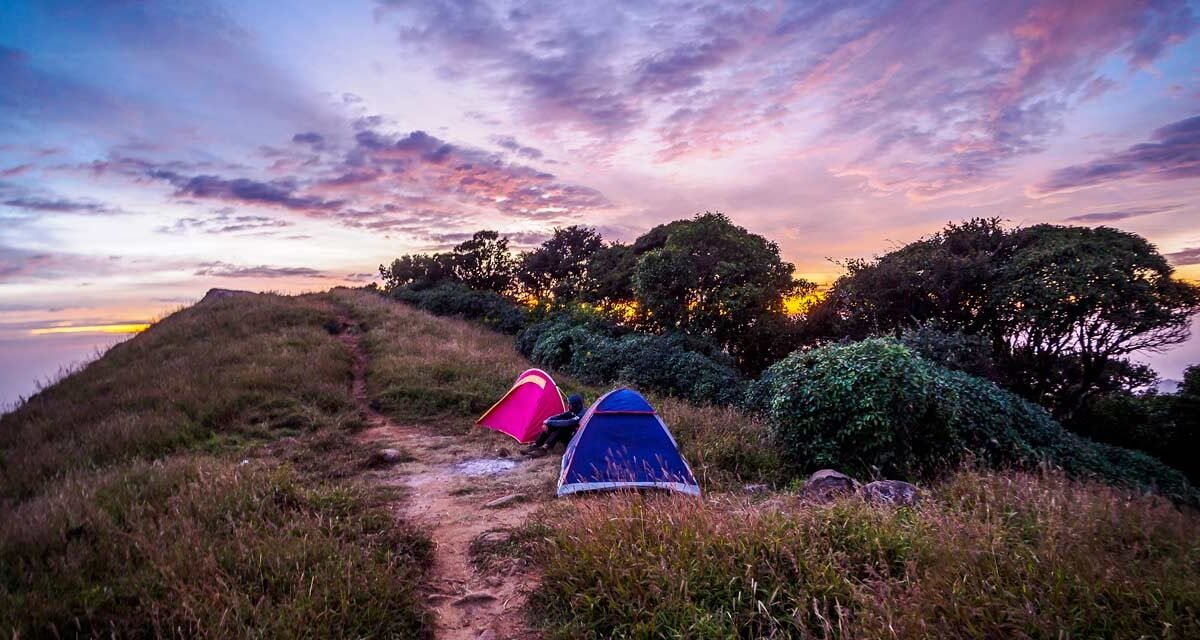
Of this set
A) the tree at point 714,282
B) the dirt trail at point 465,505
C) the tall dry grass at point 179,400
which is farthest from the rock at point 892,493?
the tree at point 714,282

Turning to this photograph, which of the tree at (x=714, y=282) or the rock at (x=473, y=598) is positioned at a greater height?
the tree at (x=714, y=282)

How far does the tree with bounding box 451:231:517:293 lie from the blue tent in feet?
103

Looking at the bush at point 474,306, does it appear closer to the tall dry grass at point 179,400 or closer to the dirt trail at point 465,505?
the tall dry grass at point 179,400

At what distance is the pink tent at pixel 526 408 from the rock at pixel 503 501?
3260 millimetres

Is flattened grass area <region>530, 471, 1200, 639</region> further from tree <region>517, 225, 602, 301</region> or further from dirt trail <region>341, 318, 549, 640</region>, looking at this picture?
tree <region>517, 225, 602, 301</region>

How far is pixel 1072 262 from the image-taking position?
13.1 m

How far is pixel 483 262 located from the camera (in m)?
38.9

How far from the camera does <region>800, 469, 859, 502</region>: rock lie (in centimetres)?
621

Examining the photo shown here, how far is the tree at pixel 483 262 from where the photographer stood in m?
38.6

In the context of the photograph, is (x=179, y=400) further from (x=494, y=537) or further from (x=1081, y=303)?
(x=1081, y=303)

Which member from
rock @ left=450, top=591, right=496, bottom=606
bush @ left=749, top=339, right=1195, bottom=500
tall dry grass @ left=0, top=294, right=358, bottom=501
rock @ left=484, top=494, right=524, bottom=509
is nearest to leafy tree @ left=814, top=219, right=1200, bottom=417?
bush @ left=749, top=339, right=1195, bottom=500

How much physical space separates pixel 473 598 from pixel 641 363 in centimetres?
1063

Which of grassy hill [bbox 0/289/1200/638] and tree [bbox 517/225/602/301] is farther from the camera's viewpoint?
tree [bbox 517/225/602/301]

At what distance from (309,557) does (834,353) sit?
8.09 meters
